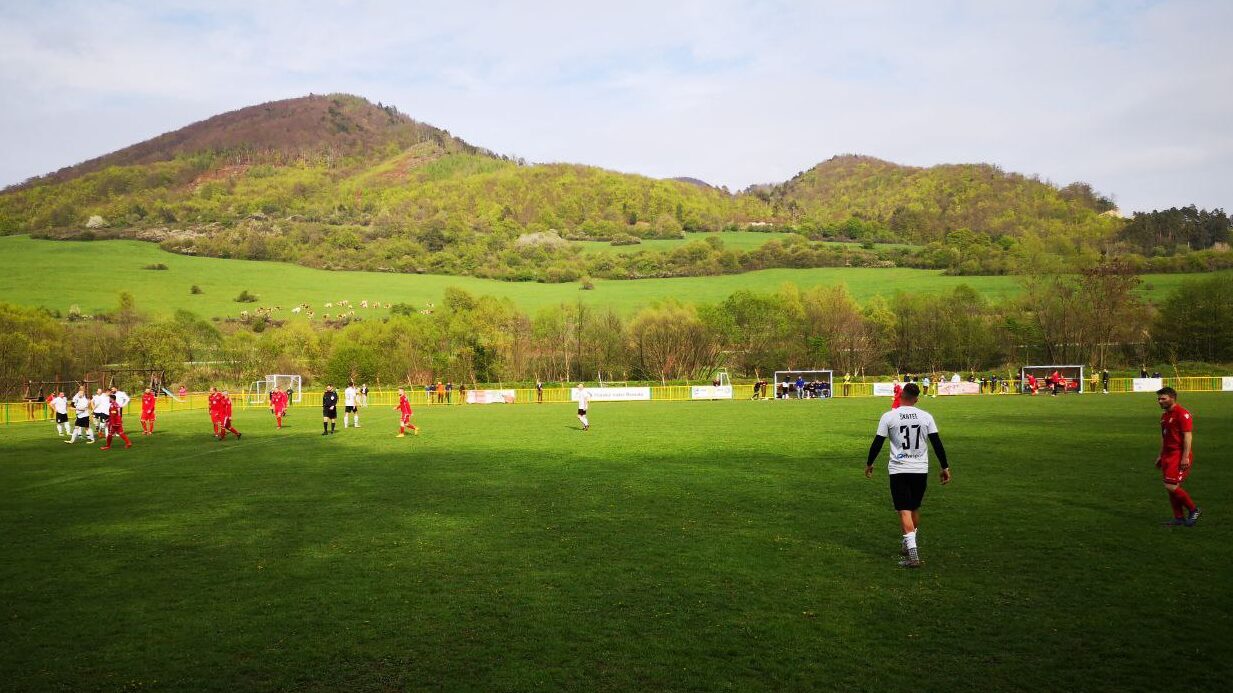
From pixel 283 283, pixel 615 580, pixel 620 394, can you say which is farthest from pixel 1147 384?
pixel 283 283

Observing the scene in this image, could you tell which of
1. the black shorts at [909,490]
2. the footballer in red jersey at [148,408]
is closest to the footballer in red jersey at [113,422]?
the footballer in red jersey at [148,408]

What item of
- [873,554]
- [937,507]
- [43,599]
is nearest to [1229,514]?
[937,507]

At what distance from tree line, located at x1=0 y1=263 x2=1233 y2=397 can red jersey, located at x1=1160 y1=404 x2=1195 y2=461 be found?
228 feet

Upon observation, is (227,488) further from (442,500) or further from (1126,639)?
(1126,639)

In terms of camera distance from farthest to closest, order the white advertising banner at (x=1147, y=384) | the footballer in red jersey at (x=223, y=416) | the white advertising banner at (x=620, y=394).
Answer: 1. the white advertising banner at (x=620, y=394)
2. the white advertising banner at (x=1147, y=384)
3. the footballer in red jersey at (x=223, y=416)

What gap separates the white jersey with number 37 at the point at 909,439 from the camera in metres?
8.89

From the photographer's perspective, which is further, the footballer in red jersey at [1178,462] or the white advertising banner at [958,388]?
the white advertising banner at [958,388]

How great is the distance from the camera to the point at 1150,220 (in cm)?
11544

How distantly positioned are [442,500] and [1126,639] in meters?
10.4

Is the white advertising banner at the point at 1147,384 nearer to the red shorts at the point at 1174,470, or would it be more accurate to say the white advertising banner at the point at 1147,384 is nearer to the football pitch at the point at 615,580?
the football pitch at the point at 615,580

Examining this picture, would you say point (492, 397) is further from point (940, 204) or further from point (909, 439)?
point (940, 204)

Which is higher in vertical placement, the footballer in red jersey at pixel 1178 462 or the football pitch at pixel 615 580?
the footballer in red jersey at pixel 1178 462

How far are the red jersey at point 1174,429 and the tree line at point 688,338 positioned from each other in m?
69.6

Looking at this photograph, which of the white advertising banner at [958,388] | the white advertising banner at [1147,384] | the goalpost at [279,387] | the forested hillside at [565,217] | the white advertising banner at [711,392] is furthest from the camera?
the forested hillside at [565,217]
